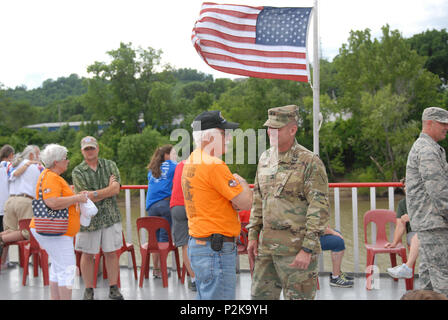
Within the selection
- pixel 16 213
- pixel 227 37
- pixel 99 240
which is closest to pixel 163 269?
pixel 99 240

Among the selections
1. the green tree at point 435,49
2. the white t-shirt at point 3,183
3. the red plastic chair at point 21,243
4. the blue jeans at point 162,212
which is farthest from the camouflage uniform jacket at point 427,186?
the green tree at point 435,49

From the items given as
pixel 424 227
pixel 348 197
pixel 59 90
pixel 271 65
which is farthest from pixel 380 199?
pixel 59 90

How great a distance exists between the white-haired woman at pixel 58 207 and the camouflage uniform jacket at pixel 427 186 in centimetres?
236

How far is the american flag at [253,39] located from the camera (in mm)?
5219

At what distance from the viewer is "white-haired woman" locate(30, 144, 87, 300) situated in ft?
10.9

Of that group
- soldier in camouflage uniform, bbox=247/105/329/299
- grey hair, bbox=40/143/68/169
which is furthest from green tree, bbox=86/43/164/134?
soldier in camouflage uniform, bbox=247/105/329/299

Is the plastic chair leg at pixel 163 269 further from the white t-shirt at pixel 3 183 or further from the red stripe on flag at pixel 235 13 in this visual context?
the red stripe on flag at pixel 235 13

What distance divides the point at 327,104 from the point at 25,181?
29311mm

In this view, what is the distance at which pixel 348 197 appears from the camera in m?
26.5

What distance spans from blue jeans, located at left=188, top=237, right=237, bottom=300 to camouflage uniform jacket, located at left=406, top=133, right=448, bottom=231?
1399 mm

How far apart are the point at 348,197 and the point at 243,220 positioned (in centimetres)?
2314

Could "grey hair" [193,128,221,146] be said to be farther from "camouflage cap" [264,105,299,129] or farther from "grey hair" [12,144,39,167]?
"grey hair" [12,144,39,167]

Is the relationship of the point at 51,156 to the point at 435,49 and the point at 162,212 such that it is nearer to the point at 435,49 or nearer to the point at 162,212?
the point at 162,212

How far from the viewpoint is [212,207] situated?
8.30 ft
